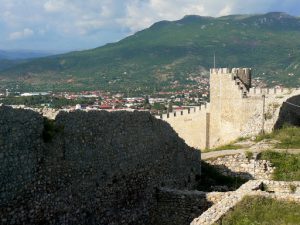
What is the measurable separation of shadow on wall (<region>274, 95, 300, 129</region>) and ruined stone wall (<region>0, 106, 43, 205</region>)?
1547 cm

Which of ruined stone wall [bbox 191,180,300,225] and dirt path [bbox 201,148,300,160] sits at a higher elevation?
ruined stone wall [bbox 191,180,300,225]

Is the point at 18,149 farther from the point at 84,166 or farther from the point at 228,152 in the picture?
the point at 228,152

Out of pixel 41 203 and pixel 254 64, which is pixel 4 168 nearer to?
pixel 41 203

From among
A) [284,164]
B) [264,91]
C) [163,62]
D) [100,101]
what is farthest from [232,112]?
[163,62]

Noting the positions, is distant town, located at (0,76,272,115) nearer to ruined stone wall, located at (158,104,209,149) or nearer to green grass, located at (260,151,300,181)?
ruined stone wall, located at (158,104,209,149)

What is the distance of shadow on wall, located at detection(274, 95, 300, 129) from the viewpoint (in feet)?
81.6

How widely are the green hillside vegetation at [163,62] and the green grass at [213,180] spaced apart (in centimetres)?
8719

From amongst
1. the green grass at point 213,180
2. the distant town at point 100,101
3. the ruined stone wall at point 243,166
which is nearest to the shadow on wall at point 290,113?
the ruined stone wall at point 243,166

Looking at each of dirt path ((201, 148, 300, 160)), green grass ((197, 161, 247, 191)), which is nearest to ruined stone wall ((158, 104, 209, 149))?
dirt path ((201, 148, 300, 160))

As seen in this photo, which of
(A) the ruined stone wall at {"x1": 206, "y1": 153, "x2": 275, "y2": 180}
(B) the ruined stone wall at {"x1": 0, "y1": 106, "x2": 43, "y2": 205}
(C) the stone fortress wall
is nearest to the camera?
(B) the ruined stone wall at {"x1": 0, "y1": 106, "x2": 43, "y2": 205}

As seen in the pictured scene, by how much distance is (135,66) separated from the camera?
15475cm

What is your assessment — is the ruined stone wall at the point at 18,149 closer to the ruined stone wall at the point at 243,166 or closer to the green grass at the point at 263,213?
the green grass at the point at 263,213

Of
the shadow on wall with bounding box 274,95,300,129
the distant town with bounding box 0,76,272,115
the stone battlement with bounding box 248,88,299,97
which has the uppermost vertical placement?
the stone battlement with bounding box 248,88,299,97

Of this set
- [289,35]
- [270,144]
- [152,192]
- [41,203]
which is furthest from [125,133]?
[289,35]
